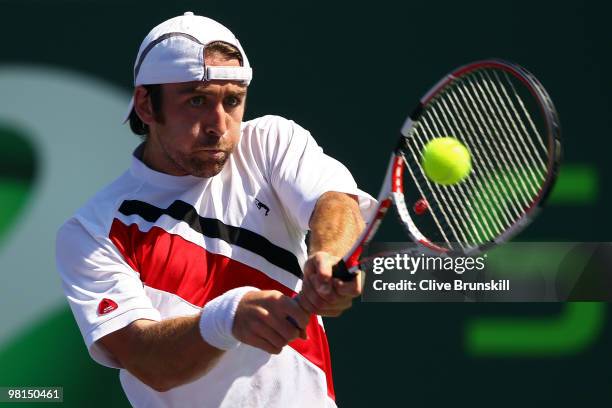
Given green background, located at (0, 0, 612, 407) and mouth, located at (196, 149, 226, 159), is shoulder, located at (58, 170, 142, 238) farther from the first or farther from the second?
green background, located at (0, 0, 612, 407)

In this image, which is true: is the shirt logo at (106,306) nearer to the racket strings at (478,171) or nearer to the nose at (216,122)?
the nose at (216,122)

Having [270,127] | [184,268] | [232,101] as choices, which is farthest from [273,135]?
[184,268]

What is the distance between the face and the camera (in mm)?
2865

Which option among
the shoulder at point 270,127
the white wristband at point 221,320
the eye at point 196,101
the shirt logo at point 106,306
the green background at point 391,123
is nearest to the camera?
the white wristband at point 221,320

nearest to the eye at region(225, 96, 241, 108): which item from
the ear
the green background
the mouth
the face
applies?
the face

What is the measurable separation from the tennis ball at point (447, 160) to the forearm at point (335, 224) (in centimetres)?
25

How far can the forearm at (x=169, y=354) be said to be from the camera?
104 inches

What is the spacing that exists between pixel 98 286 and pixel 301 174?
1.79 feet

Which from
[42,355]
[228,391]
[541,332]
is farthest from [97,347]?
[541,332]

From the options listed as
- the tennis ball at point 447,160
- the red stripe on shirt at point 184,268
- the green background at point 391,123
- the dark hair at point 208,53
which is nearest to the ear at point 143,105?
the dark hair at point 208,53

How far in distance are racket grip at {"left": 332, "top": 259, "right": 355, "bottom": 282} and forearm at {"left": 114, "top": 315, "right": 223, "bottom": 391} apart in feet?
1.14

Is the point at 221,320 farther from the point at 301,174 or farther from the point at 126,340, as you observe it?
the point at 301,174

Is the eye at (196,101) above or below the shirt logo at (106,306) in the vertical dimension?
above

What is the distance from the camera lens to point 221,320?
2.57m
